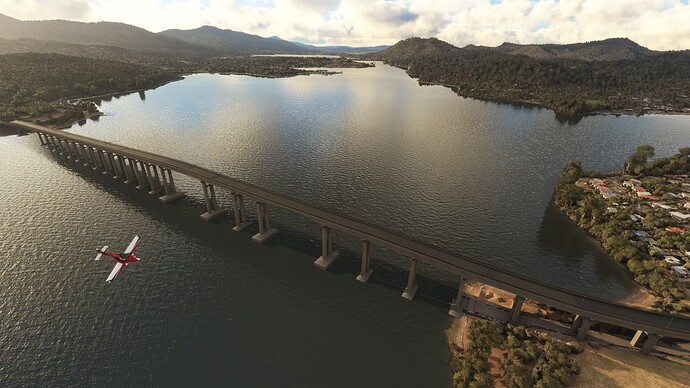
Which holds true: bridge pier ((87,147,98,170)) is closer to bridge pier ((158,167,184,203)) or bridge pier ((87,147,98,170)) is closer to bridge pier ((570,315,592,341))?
bridge pier ((158,167,184,203))

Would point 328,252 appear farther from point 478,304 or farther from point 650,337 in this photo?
point 650,337

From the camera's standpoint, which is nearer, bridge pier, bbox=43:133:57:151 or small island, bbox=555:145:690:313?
small island, bbox=555:145:690:313

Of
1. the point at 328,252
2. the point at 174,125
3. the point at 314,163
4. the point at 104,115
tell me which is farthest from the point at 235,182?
the point at 104,115

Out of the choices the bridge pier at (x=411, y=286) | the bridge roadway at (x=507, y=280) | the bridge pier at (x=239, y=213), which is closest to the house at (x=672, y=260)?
the bridge roadway at (x=507, y=280)

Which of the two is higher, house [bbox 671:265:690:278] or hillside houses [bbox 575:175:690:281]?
hillside houses [bbox 575:175:690:281]

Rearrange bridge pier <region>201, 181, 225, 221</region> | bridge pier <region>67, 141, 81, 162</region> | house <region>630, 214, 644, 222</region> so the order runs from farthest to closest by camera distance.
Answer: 1. bridge pier <region>67, 141, 81, 162</region>
2. house <region>630, 214, 644, 222</region>
3. bridge pier <region>201, 181, 225, 221</region>

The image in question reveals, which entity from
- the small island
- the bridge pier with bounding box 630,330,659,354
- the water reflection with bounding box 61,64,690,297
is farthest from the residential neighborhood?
the bridge pier with bounding box 630,330,659,354

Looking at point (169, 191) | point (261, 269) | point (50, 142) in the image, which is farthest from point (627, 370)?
point (50, 142)
